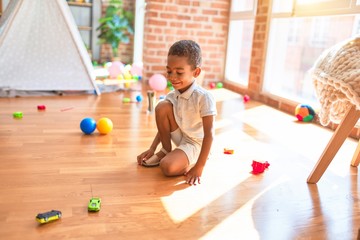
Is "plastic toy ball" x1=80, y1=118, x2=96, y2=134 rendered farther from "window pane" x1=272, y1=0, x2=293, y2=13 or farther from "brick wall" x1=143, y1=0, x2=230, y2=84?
"brick wall" x1=143, y1=0, x2=230, y2=84

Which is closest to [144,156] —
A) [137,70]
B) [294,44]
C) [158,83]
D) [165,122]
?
[165,122]

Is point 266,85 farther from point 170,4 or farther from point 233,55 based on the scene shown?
point 170,4

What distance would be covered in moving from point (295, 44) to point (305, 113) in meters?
1.29

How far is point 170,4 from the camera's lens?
415 cm

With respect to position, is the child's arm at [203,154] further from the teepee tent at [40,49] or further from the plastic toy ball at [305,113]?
the teepee tent at [40,49]

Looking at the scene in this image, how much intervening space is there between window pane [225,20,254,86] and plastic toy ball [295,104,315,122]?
1436mm

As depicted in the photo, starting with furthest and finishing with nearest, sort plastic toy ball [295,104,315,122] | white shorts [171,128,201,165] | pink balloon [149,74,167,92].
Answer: pink balloon [149,74,167,92]
plastic toy ball [295,104,315,122]
white shorts [171,128,201,165]

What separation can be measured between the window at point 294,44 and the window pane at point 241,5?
0.63m

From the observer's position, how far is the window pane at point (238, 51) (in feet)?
13.9

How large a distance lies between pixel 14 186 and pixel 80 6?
580 centimetres

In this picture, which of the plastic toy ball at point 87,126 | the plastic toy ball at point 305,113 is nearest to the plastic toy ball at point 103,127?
the plastic toy ball at point 87,126

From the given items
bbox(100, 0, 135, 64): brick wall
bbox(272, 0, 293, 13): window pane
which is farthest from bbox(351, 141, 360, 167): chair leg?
bbox(100, 0, 135, 64): brick wall

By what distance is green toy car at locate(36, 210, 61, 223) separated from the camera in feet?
3.65

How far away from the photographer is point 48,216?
1127mm
